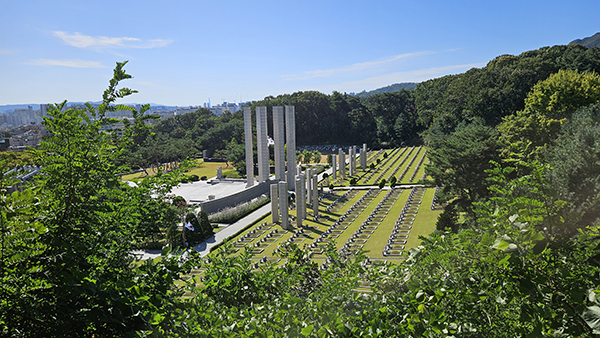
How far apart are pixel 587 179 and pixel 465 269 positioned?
48.9 ft

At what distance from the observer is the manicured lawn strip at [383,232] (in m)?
20.7

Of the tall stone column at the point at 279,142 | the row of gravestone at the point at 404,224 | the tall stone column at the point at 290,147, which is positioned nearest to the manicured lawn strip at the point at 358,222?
the row of gravestone at the point at 404,224

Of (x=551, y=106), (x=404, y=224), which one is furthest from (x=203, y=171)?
(x=551, y=106)

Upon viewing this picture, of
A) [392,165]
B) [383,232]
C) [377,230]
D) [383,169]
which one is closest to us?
[383,232]

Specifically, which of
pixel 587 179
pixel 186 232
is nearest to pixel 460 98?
pixel 587 179

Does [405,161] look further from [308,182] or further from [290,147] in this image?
[308,182]

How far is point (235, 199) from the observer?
34.0 m

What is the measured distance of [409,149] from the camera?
209 ft

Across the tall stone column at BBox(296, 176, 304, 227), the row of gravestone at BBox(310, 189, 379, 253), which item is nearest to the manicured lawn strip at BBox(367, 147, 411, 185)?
the row of gravestone at BBox(310, 189, 379, 253)

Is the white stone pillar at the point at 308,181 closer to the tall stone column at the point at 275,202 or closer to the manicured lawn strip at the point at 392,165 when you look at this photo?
the tall stone column at the point at 275,202

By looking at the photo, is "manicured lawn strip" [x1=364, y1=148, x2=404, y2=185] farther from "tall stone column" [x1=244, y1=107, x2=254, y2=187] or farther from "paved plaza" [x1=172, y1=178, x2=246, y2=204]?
"paved plaza" [x1=172, y1=178, x2=246, y2=204]

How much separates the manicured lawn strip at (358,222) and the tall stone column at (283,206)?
14.3ft

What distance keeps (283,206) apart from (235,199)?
8.04 metres

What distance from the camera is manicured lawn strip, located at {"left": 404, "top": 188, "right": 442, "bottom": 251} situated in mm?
21328
